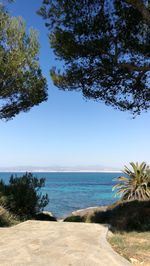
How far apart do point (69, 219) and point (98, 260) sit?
31.9 ft

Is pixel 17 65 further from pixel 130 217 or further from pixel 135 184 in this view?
pixel 135 184

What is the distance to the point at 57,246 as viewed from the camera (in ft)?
23.8

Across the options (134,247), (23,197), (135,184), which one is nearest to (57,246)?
(134,247)

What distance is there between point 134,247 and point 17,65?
27.7 ft

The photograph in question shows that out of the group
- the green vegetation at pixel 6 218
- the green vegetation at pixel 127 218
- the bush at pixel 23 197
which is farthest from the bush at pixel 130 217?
the green vegetation at pixel 6 218

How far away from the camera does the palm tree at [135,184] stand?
20562 mm

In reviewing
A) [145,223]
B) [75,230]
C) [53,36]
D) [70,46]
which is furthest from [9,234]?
[53,36]

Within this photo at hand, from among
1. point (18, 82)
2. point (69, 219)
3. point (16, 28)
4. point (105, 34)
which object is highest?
point (16, 28)

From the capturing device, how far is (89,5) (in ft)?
39.2

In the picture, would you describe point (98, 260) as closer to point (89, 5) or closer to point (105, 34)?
point (105, 34)

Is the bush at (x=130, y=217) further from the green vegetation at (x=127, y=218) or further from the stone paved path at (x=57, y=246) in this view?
the stone paved path at (x=57, y=246)

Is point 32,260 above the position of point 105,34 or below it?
below

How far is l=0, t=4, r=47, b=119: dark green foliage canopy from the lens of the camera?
13273 mm

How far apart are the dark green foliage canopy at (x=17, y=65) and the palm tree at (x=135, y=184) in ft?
29.1
